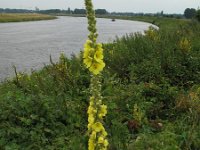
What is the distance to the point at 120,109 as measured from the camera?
5930 millimetres

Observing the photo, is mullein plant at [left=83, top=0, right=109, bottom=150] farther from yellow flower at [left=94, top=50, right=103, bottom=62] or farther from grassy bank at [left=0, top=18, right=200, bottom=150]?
grassy bank at [left=0, top=18, right=200, bottom=150]

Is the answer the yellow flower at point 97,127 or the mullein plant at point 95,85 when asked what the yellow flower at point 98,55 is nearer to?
the mullein plant at point 95,85

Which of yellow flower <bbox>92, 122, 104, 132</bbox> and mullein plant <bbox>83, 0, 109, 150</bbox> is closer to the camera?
mullein plant <bbox>83, 0, 109, 150</bbox>

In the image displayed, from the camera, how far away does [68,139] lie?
4988mm

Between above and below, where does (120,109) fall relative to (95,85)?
below

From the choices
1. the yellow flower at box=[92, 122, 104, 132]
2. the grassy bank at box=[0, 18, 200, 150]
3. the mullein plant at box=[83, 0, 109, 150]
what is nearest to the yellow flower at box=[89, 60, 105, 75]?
the mullein plant at box=[83, 0, 109, 150]

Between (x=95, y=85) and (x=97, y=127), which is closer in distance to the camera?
(x=95, y=85)

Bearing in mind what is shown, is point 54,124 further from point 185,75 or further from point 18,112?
point 185,75

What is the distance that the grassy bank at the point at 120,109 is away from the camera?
187 inches

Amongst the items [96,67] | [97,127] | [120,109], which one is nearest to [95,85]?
[96,67]

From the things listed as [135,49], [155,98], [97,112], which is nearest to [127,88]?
[155,98]

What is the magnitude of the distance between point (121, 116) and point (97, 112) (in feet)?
10.1

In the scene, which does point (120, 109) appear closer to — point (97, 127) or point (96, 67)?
point (97, 127)

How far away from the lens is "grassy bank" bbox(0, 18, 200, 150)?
4.75 metres
